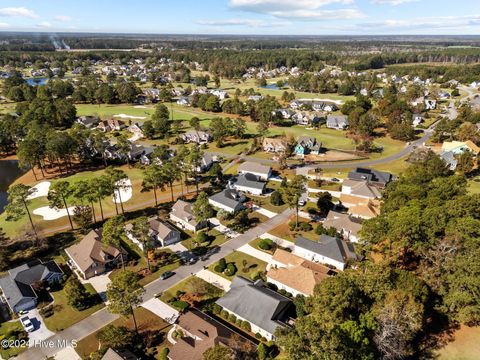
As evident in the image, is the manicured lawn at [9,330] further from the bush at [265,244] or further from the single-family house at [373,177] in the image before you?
the single-family house at [373,177]

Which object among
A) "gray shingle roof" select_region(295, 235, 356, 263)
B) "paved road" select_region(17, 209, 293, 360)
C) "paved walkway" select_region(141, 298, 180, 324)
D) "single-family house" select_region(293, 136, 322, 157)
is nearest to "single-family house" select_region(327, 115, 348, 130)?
"single-family house" select_region(293, 136, 322, 157)

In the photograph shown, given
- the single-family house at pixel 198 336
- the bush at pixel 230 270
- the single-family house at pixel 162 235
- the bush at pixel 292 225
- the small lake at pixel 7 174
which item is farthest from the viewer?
the small lake at pixel 7 174

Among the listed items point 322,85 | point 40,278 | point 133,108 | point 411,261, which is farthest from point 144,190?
point 322,85

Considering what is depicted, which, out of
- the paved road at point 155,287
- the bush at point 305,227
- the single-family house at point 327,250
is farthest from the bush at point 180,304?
the bush at point 305,227

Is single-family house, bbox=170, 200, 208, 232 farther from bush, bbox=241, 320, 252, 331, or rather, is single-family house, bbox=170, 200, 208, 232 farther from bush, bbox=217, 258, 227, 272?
bush, bbox=241, 320, 252, 331

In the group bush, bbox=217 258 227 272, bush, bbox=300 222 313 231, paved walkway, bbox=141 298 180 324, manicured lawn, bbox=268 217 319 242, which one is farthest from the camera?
bush, bbox=300 222 313 231

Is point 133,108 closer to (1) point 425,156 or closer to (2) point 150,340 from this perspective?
(1) point 425,156
